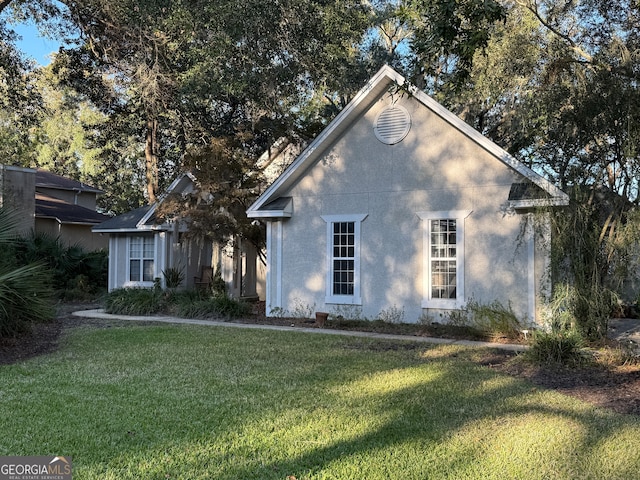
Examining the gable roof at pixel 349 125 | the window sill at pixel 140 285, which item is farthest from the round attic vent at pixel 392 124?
the window sill at pixel 140 285

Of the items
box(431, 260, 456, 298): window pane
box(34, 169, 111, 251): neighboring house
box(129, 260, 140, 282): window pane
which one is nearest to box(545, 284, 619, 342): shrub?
box(431, 260, 456, 298): window pane

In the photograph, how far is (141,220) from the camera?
19.0 meters

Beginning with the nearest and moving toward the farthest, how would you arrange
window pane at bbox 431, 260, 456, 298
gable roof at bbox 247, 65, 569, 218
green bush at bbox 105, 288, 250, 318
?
gable roof at bbox 247, 65, 569, 218, window pane at bbox 431, 260, 456, 298, green bush at bbox 105, 288, 250, 318

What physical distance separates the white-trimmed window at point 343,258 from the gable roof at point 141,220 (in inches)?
233

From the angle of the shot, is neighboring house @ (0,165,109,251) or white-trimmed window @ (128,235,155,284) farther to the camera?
neighboring house @ (0,165,109,251)

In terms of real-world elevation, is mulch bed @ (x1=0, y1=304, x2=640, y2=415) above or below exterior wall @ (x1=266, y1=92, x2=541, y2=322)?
below

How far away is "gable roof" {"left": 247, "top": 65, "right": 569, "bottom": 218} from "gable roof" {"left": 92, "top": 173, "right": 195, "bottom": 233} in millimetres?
4070

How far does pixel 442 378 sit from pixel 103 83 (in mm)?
19157

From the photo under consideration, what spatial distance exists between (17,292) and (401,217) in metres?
8.42

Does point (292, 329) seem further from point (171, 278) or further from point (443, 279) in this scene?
point (171, 278)

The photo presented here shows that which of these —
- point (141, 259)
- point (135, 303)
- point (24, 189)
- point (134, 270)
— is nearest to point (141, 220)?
point (141, 259)

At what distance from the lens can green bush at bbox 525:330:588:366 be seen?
27.9 feet

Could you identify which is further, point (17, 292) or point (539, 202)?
point (539, 202)

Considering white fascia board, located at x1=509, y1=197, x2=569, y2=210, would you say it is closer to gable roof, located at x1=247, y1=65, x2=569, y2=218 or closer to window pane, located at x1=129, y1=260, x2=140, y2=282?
gable roof, located at x1=247, y1=65, x2=569, y2=218
